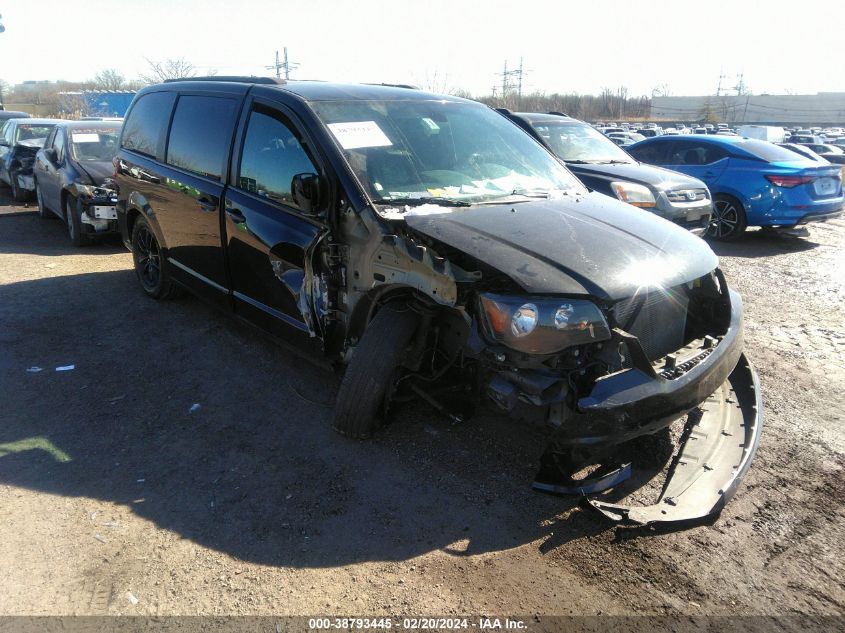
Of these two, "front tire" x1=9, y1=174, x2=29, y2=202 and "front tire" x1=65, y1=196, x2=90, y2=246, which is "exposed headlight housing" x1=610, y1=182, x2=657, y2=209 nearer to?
"front tire" x1=65, y1=196, x2=90, y2=246

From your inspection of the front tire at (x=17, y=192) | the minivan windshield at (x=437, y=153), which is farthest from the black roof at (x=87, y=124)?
the minivan windshield at (x=437, y=153)

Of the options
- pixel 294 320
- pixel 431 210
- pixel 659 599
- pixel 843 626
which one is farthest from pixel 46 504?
pixel 843 626

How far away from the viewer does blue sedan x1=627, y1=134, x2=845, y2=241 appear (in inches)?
361

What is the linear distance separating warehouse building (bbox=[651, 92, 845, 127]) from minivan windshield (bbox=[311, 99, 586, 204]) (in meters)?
81.2

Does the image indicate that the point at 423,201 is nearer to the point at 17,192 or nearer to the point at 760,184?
the point at 760,184

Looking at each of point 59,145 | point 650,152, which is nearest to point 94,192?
point 59,145

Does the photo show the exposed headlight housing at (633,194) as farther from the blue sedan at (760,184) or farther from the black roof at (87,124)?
the black roof at (87,124)

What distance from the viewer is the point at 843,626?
237 centimetres

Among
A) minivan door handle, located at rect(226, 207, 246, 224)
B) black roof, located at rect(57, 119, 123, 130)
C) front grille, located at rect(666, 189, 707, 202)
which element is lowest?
front grille, located at rect(666, 189, 707, 202)

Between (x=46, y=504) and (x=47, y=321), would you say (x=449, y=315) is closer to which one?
(x=46, y=504)

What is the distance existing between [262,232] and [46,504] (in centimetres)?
199

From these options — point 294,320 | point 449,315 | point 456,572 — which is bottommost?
point 456,572

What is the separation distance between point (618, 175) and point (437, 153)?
15.4 ft

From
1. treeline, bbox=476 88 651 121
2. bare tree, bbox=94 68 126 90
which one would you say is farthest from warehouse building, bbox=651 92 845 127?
bare tree, bbox=94 68 126 90
